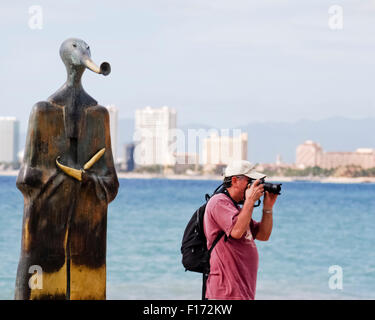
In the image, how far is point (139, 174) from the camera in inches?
5733

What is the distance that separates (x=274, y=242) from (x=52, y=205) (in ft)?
100

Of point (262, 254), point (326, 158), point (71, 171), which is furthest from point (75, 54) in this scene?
point (326, 158)

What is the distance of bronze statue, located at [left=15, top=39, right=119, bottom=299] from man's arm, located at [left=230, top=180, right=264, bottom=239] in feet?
5.03

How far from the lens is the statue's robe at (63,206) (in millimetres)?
7492

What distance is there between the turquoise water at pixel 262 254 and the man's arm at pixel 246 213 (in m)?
12.7

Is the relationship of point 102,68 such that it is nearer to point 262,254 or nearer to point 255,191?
point 255,191

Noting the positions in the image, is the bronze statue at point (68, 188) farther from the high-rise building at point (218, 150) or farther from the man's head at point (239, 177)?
the high-rise building at point (218, 150)

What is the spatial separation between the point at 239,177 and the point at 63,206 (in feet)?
5.21

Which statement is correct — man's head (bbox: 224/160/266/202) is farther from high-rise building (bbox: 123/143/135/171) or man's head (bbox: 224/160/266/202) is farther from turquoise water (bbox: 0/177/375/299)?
high-rise building (bbox: 123/143/135/171)

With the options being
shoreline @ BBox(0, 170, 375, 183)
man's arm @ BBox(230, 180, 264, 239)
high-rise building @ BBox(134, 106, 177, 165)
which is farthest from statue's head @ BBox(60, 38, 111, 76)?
shoreline @ BBox(0, 170, 375, 183)

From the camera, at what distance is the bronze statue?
7496 millimetres

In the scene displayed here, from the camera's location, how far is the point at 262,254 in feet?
103

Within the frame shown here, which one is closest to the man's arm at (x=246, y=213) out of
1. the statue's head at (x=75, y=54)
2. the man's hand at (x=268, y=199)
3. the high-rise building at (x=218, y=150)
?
the man's hand at (x=268, y=199)
